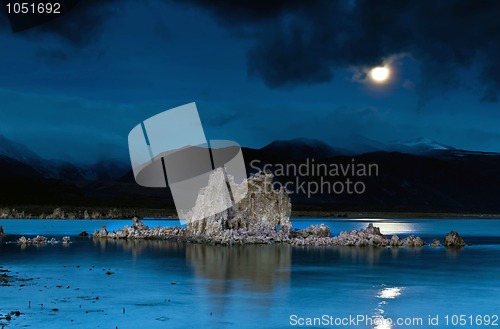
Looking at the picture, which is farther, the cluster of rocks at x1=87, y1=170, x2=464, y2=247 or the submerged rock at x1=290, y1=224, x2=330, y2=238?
the submerged rock at x1=290, y1=224, x2=330, y2=238

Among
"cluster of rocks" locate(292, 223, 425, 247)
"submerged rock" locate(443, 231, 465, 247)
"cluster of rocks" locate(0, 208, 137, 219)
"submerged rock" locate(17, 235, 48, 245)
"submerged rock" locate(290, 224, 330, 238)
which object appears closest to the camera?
"cluster of rocks" locate(292, 223, 425, 247)

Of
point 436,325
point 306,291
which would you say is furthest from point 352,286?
point 436,325

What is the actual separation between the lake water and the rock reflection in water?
0.06 m

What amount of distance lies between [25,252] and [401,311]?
1155 inches

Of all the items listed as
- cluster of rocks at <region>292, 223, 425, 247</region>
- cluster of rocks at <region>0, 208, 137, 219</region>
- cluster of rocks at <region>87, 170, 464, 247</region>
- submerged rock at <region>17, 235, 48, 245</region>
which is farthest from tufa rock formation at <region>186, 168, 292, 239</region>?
cluster of rocks at <region>0, 208, 137, 219</region>

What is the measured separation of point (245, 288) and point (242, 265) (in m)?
8.56

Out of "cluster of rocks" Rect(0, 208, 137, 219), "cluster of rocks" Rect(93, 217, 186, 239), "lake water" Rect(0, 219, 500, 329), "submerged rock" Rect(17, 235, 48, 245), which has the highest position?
"cluster of rocks" Rect(0, 208, 137, 219)

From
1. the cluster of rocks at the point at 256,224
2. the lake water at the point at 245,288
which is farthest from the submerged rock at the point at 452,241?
the lake water at the point at 245,288

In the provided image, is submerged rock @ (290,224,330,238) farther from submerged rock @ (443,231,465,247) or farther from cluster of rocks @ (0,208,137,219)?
cluster of rocks @ (0,208,137,219)

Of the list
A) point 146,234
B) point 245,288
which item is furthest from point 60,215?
point 245,288

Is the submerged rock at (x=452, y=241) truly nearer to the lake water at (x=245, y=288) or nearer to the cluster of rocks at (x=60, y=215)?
the lake water at (x=245, y=288)

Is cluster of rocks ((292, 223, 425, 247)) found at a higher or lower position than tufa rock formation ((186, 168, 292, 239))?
lower

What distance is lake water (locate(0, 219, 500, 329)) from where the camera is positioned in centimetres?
2144

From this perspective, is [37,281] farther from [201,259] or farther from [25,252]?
[25,252]
